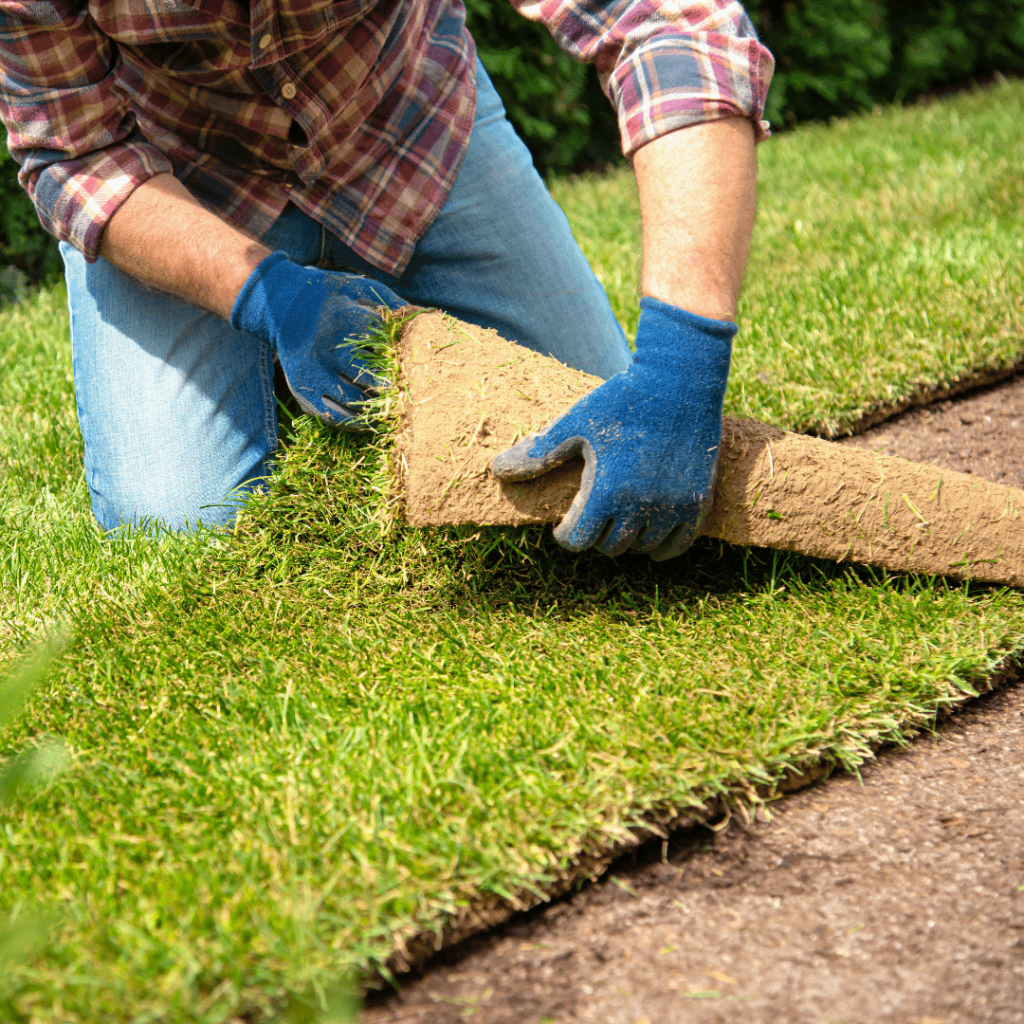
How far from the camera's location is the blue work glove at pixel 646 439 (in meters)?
1.75

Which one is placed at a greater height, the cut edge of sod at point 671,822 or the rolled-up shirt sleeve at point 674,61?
the rolled-up shirt sleeve at point 674,61

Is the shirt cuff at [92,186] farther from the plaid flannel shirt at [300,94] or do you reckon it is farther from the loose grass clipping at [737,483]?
the loose grass clipping at [737,483]

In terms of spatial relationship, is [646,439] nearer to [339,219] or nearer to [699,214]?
[699,214]

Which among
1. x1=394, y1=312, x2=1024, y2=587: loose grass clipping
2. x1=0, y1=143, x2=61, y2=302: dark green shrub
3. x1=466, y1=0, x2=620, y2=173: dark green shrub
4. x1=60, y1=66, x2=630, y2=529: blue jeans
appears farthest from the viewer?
x1=466, y1=0, x2=620, y2=173: dark green shrub

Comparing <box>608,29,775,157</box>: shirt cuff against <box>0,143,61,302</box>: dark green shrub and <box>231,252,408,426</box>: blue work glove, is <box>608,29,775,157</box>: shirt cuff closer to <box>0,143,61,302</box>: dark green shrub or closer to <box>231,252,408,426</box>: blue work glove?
<box>231,252,408,426</box>: blue work glove

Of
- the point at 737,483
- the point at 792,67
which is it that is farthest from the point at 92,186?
the point at 792,67

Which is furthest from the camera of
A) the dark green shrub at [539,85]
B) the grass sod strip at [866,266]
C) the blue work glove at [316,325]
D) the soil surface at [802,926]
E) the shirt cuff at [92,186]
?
the dark green shrub at [539,85]

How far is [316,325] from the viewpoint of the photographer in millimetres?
2064

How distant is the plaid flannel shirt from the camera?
6.40ft

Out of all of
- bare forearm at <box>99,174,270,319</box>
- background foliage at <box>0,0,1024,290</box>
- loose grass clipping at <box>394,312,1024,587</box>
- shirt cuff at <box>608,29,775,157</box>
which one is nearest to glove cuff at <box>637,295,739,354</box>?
loose grass clipping at <box>394,312,1024,587</box>

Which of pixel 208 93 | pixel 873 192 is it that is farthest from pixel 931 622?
pixel 873 192

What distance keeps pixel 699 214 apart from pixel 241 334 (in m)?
1.32

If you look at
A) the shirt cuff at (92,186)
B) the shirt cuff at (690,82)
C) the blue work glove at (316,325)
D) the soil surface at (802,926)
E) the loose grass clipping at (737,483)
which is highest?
the shirt cuff at (690,82)

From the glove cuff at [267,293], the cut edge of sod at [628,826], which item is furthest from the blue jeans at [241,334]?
the cut edge of sod at [628,826]
